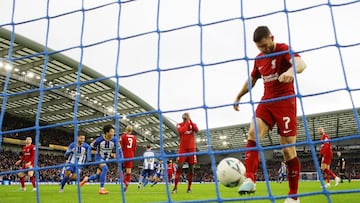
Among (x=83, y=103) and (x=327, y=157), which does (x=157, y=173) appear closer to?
(x=327, y=157)

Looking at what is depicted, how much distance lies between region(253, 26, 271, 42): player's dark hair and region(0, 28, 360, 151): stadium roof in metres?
17.5

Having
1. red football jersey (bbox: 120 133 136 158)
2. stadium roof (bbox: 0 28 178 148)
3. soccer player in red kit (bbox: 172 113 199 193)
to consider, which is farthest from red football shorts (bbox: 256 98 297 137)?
stadium roof (bbox: 0 28 178 148)

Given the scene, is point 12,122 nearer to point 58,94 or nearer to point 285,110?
point 58,94

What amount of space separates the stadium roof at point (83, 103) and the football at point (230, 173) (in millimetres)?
17218

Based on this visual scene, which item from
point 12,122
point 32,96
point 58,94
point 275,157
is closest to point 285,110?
point 58,94

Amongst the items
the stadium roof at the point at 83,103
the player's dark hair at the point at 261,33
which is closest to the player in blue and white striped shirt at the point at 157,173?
the stadium roof at the point at 83,103

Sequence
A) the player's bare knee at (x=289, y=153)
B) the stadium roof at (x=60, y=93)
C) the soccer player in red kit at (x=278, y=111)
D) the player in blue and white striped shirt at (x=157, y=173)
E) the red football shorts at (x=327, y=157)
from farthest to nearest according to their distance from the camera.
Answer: the stadium roof at (x=60, y=93) < the player in blue and white striped shirt at (x=157, y=173) < the red football shorts at (x=327, y=157) < the player's bare knee at (x=289, y=153) < the soccer player in red kit at (x=278, y=111)

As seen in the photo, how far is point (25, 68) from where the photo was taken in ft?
90.9

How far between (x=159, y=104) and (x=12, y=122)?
3937 cm

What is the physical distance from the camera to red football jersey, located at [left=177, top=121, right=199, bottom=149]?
30.3 ft

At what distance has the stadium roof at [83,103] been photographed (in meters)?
27.6

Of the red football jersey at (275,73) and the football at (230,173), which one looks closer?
the football at (230,173)

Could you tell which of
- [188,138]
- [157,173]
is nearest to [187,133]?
[188,138]

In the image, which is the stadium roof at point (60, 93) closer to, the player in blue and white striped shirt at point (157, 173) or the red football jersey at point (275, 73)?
the player in blue and white striped shirt at point (157, 173)
